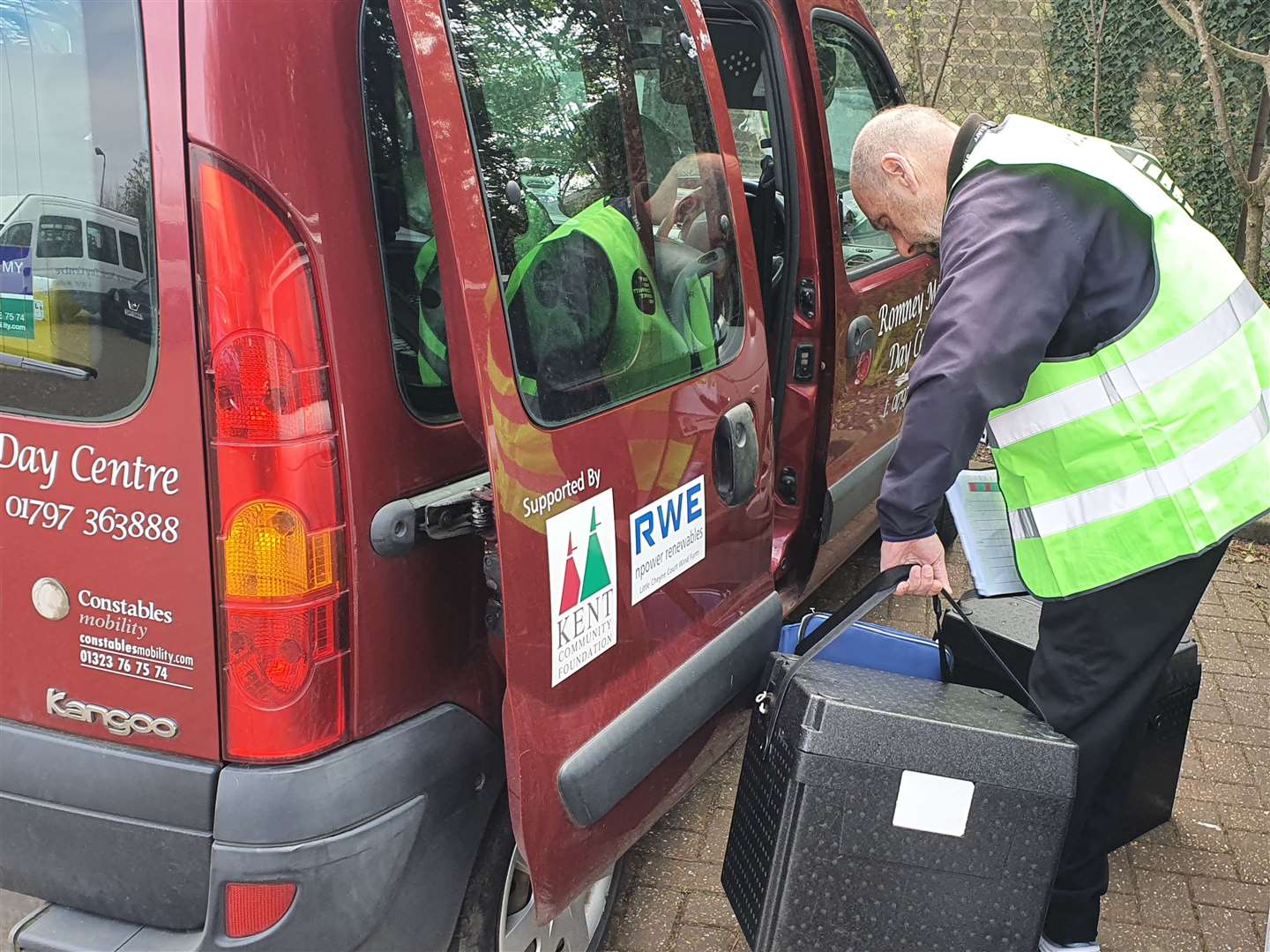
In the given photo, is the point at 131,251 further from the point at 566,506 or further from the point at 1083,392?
the point at 1083,392

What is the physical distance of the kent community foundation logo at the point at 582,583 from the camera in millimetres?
1588

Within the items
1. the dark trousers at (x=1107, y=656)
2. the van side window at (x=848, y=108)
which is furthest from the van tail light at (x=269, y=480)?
the van side window at (x=848, y=108)

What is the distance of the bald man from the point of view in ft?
5.69

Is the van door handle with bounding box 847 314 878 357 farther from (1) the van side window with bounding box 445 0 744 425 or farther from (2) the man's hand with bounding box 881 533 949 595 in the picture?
(2) the man's hand with bounding box 881 533 949 595

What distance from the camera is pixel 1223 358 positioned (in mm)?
1890

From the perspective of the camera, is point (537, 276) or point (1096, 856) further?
point (1096, 856)

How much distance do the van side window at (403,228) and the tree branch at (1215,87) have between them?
4.23 metres

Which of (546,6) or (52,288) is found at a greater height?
(546,6)

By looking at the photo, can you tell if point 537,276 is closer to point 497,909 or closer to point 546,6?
point 546,6

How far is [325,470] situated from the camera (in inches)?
56.8

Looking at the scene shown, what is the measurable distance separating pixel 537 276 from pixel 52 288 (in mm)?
677

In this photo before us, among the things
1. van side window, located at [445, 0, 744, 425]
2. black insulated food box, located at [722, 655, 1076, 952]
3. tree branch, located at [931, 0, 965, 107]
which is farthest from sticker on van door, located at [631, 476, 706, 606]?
tree branch, located at [931, 0, 965, 107]

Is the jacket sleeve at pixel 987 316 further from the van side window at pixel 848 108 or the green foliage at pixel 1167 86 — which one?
the green foliage at pixel 1167 86

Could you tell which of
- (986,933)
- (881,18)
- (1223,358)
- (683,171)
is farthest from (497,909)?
(881,18)
